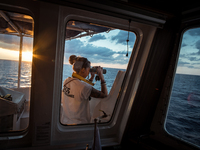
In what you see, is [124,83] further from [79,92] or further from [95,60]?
[79,92]

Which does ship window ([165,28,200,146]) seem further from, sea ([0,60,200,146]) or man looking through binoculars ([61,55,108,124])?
man looking through binoculars ([61,55,108,124])

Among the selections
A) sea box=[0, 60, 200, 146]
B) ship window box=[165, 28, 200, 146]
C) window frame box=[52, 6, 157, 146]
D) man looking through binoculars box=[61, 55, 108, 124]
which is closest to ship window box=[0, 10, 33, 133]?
sea box=[0, 60, 200, 146]

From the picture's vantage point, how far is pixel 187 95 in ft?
5.77

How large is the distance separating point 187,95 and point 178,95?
102 millimetres

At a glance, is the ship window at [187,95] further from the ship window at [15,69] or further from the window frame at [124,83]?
the ship window at [15,69]

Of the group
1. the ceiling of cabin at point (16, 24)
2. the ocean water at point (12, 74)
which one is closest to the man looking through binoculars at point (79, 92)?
the ocean water at point (12, 74)

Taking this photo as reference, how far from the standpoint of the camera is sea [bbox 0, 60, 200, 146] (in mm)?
1511

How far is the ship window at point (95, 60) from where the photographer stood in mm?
1608

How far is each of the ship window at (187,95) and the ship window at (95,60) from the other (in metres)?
0.65

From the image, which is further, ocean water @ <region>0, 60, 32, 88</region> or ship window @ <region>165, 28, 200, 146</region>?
ship window @ <region>165, 28, 200, 146</region>

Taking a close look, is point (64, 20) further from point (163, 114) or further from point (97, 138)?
point (163, 114)

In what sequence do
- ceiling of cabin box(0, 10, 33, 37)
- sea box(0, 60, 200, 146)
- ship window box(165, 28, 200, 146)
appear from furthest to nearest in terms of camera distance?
ship window box(165, 28, 200, 146)
sea box(0, 60, 200, 146)
ceiling of cabin box(0, 10, 33, 37)

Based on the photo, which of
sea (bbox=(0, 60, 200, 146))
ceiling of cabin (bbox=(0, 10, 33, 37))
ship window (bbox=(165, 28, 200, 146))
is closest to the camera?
ceiling of cabin (bbox=(0, 10, 33, 37))

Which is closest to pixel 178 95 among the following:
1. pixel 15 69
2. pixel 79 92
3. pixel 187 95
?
pixel 187 95
